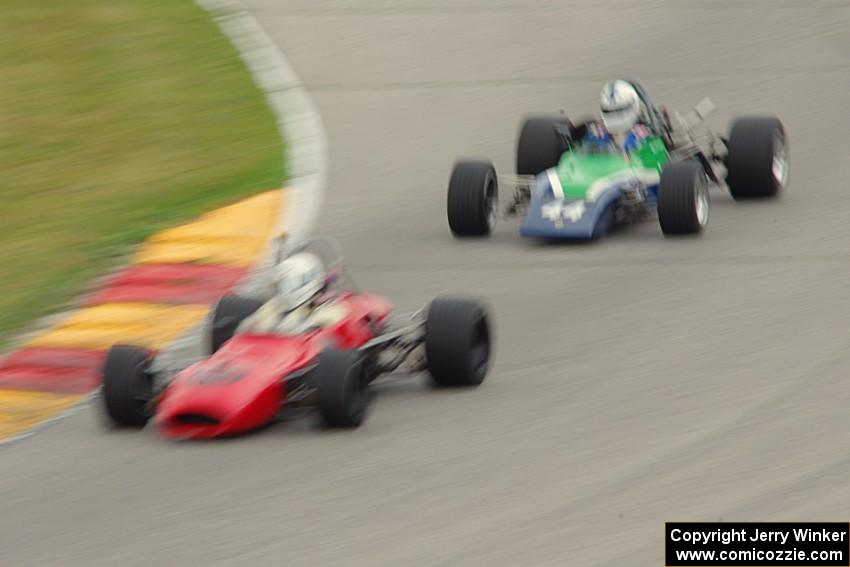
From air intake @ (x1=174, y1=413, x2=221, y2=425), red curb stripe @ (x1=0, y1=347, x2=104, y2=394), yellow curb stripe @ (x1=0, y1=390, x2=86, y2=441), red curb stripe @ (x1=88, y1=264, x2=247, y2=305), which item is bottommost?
yellow curb stripe @ (x1=0, y1=390, x2=86, y2=441)

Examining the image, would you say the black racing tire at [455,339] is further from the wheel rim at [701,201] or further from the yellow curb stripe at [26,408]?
the wheel rim at [701,201]

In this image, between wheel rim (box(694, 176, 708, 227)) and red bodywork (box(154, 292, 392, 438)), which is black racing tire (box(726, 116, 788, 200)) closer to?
wheel rim (box(694, 176, 708, 227))

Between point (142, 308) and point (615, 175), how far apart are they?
3819mm

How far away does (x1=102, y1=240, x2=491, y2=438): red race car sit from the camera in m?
10.0

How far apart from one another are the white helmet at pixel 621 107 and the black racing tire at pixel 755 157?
3.04ft

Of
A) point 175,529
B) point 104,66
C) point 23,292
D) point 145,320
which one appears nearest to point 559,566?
point 175,529

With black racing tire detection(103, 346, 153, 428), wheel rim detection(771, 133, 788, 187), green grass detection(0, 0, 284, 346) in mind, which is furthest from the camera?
wheel rim detection(771, 133, 788, 187)

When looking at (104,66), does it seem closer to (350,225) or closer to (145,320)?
(350,225)

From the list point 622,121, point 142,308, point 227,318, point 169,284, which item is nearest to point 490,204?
point 622,121

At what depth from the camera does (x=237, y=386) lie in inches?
395

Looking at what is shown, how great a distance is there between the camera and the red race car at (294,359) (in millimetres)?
10023

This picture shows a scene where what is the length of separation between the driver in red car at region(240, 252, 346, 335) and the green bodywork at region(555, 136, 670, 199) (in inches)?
148

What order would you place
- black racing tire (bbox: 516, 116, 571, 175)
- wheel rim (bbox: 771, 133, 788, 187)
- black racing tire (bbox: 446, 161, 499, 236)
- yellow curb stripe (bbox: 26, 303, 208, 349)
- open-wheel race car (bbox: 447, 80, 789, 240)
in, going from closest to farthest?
1. yellow curb stripe (bbox: 26, 303, 208, 349)
2. open-wheel race car (bbox: 447, 80, 789, 240)
3. black racing tire (bbox: 446, 161, 499, 236)
4. wheel rim (bbox: 771, 133, 788, 187)
5. black racing tire (bbox: 516, 116, 571, 175)

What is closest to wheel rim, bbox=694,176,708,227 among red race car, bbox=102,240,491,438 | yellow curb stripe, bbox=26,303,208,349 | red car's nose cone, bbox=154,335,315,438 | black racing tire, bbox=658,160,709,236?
black racing tire, bbox=658,160,709,236
